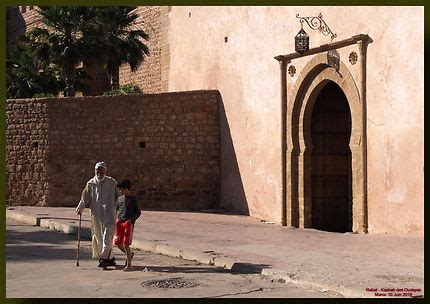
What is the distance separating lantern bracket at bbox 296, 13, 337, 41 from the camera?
1365 cm

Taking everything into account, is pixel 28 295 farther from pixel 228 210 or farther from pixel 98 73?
pixel 98 73

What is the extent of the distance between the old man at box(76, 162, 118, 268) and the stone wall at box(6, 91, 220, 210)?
29.4 ft

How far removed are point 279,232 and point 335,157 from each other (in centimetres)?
293

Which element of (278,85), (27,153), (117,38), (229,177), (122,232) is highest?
(117,38)

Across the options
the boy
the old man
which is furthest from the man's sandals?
the boy

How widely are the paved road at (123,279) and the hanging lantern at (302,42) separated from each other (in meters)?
6.07

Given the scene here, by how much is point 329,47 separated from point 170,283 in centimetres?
762

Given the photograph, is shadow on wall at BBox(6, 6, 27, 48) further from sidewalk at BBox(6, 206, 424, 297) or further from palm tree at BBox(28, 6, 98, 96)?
sidewalk at BBox(6, 206, 424, 297)

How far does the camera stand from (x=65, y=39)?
22078 mm

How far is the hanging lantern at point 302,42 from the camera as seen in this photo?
14.1 metres

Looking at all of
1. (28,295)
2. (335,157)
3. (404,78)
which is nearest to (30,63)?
(335,157)

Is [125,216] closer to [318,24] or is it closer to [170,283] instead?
[170,283]

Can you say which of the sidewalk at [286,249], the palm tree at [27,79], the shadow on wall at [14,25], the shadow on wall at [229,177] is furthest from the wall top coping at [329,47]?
the shadow on wall at [14,25]

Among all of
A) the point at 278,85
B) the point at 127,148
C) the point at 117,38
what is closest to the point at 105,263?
the point at 278,85
